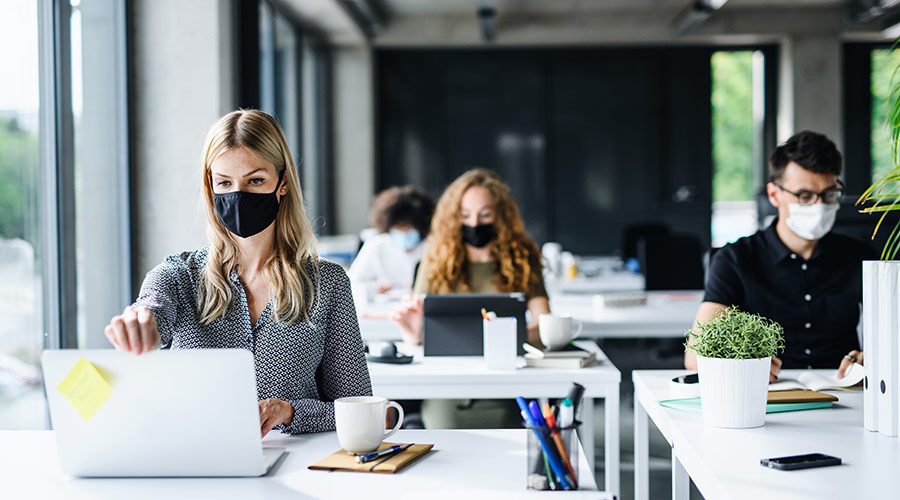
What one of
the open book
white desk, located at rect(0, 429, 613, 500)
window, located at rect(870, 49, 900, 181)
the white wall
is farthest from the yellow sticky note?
window, located at rect(870, 49, 900, 181)

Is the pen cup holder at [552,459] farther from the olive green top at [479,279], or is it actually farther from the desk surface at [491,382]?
the olive green top at [479,279]

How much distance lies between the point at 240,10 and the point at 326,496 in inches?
149

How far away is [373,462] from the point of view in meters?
1.45

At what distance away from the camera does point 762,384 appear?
64.9 inches

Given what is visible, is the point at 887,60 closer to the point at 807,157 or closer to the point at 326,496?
the point at 807,157

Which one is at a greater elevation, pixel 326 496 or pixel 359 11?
pixel 359 11

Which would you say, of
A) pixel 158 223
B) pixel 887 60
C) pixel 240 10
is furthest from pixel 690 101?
pixel 158 223

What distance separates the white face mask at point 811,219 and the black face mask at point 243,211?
1.59 meters

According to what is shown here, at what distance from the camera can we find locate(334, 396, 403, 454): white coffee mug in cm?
147

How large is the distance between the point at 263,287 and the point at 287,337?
0.46 ft

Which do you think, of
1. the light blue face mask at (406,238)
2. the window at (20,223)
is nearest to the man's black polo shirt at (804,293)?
the window at (20,223)

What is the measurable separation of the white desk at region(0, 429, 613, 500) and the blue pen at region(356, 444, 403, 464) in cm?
4

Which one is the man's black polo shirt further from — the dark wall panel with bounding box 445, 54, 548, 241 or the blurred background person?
the dark wall panel with bounding box 445, 54, 548, 241

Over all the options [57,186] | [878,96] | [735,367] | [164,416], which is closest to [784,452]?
[735,367]
